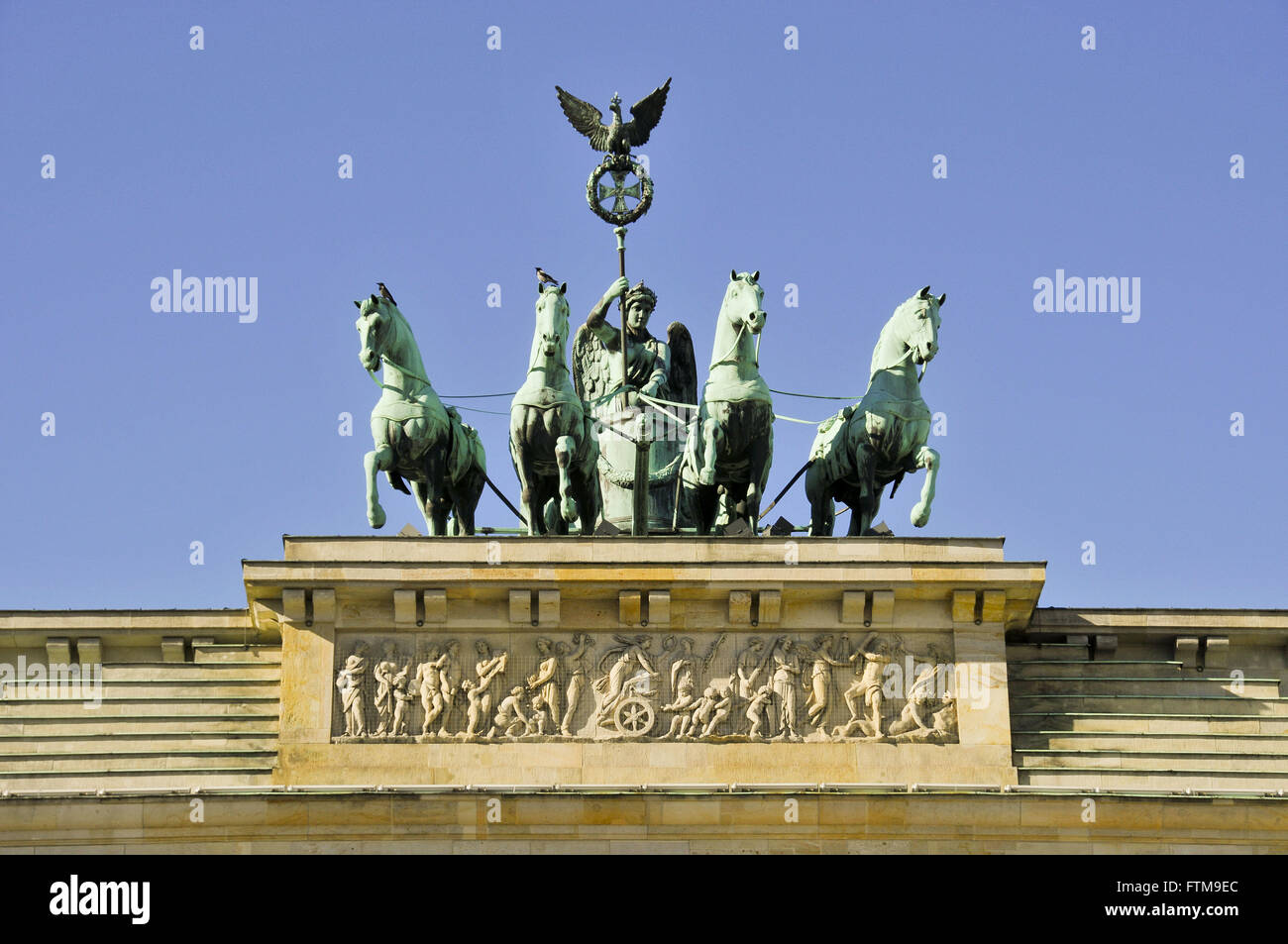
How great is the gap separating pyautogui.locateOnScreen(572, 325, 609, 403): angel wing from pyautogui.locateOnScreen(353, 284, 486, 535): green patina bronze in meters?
5.65

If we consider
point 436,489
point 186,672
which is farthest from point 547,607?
point 186,672

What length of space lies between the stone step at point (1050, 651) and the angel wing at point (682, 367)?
323 inches

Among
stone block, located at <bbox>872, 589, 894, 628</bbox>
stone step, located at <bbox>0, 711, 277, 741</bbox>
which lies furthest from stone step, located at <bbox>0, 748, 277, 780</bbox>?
stone block, located at <bbox>872, 589, 894, 628</bbox>

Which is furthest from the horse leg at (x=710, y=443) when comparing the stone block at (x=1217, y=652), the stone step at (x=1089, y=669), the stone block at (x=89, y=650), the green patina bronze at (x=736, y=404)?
the stone block at (x=89, y=650)

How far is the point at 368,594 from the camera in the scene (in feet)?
105

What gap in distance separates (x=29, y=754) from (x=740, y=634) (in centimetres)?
741

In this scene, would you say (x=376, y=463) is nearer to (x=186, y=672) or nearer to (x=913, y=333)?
(x=186, y=672)

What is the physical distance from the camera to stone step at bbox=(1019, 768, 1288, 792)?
31.5 meters

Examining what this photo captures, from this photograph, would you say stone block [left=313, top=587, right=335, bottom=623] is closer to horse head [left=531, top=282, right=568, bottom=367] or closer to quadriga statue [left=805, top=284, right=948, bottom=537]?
horse head [left=531, top=282, right=568, bottom=367]

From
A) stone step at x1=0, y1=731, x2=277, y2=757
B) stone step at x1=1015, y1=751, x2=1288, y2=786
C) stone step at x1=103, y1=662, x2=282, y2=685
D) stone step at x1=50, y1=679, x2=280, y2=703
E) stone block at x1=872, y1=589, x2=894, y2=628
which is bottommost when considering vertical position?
stone step at x1=1015, y1=751, x2=1288, y2=786

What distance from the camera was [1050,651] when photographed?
108 feet

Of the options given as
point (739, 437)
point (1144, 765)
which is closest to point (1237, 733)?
point (1144, 765)
